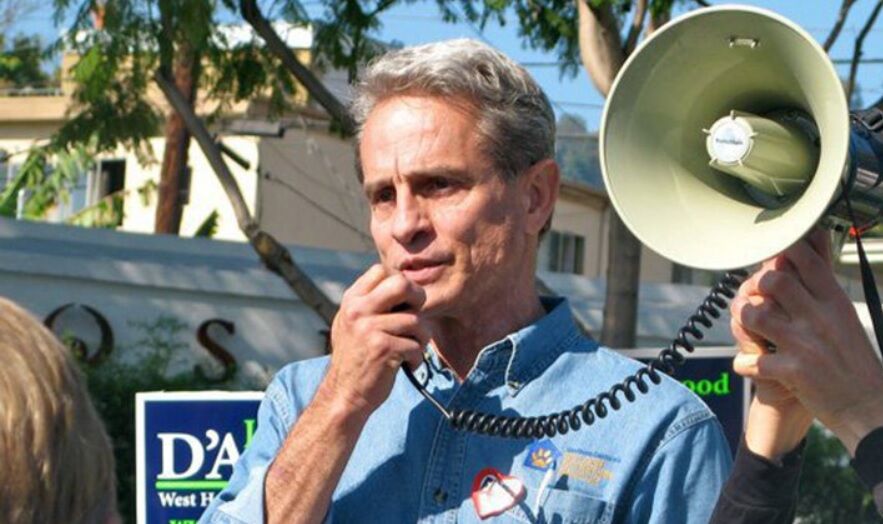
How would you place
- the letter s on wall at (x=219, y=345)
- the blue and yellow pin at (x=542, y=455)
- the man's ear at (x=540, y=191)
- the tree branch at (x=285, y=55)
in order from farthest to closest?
1. the letter s on wall at (x=219, y=345)
2. the tree branch at (x=285, y=55)
3. the man's ear at (x=540, y=191)
4. the blue and yellow pin at (x=542, y=455)

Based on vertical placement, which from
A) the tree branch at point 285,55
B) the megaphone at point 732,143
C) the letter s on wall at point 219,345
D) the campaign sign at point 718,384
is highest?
the megaphone at point 732,143

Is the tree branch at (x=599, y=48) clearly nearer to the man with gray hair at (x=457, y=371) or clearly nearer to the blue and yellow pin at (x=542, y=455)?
the man with gray hair at (x=457, y=371)

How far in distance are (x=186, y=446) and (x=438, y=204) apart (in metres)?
2.04

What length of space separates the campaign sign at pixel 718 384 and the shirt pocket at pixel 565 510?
11.0 ft

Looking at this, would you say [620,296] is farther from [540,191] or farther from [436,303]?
[436,303]

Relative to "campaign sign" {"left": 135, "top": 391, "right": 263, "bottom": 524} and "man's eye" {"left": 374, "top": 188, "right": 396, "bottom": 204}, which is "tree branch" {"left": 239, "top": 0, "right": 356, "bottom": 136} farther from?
"man's eye" {"left": 374, "top": 188, "right": 396, "bottom": 204}

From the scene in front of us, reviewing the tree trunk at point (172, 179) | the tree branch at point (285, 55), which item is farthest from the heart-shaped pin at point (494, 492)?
the tree trunk at point (172, 179)

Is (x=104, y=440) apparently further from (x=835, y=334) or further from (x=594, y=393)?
(x=594, y=393)

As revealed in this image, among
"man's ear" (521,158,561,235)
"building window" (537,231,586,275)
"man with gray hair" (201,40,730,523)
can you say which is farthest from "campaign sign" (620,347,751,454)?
"building window" (537,231,586,275)

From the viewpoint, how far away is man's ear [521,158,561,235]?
11.5ft

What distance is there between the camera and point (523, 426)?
3.26 metres

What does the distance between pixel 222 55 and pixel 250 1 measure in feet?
2.04

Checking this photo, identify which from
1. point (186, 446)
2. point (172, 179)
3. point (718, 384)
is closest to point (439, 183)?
point (186, 446)

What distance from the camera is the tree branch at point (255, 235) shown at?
32.5 ft
